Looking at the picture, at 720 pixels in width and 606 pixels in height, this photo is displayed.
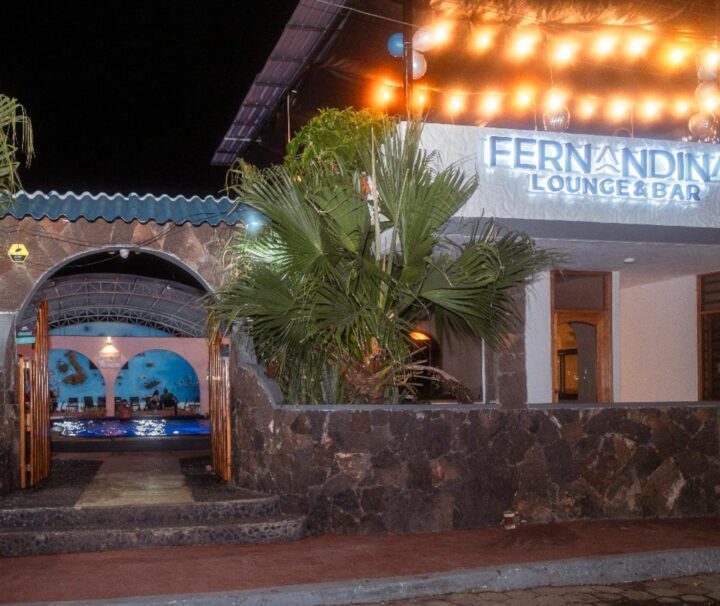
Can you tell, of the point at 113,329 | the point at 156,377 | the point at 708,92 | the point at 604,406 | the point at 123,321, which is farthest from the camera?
the point at 156,377

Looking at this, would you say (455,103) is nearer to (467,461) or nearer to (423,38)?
(423,38)

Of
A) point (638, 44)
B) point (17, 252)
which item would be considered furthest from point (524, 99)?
point (17, 252)

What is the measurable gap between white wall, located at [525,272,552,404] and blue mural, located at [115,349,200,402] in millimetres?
20607

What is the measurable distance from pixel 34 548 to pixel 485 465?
4.94 m

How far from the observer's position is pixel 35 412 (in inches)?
424

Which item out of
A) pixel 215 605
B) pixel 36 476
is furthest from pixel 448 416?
pixel 36 476

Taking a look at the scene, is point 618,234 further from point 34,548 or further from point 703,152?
point 34,548

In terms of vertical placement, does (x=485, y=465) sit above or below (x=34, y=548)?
above

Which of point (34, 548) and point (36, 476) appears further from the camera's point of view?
point (36, 476)

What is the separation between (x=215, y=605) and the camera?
6770 millimetres

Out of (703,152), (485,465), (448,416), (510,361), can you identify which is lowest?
(485,465)

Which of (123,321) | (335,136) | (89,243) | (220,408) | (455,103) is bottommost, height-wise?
(220,408)

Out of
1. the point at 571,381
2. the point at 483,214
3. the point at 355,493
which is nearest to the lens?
the point at 355,493

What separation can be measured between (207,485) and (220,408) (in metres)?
1.45
